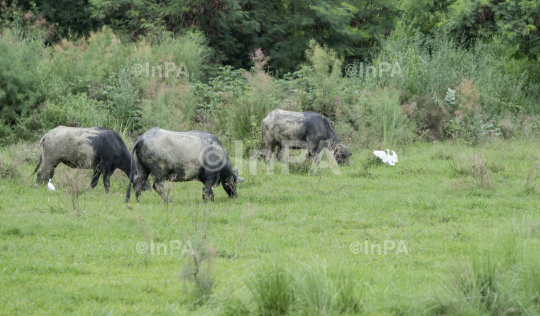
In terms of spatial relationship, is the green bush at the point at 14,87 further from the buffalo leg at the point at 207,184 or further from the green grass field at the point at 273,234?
the buffalo leg at the point at 207,184

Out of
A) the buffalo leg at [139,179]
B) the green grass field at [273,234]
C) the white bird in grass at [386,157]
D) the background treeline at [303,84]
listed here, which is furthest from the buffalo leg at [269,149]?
the buffalo leg at [139,179]

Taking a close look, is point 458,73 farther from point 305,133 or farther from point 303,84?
point 305,133

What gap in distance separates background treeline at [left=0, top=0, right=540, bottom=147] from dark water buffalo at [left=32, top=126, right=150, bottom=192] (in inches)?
124

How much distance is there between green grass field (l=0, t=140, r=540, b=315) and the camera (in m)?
5.44

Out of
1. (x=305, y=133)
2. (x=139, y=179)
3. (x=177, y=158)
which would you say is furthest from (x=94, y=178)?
(x=305, y=133)

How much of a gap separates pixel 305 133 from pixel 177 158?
4.73 metres

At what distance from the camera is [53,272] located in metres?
6.36

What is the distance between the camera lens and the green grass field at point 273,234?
5441 mm

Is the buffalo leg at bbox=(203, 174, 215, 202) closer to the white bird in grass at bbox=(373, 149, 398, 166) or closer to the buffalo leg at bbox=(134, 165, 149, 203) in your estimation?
the buffalo leg at bbox=(134, 165, 149, 203)

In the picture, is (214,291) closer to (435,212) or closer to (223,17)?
(435,212)

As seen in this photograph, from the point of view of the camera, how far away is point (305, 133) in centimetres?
1386

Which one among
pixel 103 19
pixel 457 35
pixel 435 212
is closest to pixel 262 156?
pixel 435 212

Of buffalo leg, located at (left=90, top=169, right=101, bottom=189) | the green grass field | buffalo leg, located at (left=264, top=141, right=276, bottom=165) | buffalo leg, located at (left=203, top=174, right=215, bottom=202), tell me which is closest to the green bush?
the green grass field

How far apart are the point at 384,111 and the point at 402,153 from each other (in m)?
1.32
